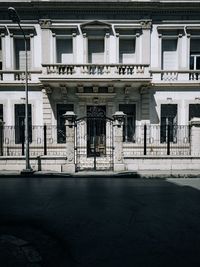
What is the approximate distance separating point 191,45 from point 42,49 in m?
10.4

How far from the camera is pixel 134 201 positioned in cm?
724

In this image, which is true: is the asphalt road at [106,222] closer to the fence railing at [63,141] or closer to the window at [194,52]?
the fence railing at [63,141]

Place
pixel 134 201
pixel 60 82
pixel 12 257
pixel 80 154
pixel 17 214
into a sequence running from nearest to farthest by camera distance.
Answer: pixel 12 257 < pixel 17 214 < pixel 134 201 < pixel 80 154 < pixel 60 82

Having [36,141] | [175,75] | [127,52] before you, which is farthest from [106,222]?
[127,52]

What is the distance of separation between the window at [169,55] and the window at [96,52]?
14.3 feet

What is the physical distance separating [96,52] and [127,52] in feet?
7.18

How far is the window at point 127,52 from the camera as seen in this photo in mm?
16406

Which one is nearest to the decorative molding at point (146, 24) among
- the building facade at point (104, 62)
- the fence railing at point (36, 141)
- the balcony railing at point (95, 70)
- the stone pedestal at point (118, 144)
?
the building facade at point (104, 62)

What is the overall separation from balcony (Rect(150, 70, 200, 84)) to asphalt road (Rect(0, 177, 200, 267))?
8660 millimetres

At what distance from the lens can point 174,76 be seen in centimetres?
1599

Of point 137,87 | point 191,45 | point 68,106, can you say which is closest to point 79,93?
point 68,106

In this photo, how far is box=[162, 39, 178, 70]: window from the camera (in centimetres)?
1650

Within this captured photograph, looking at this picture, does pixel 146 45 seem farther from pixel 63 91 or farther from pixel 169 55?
pixel 63 91

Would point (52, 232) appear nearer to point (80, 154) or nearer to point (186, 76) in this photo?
point (80, 154)
